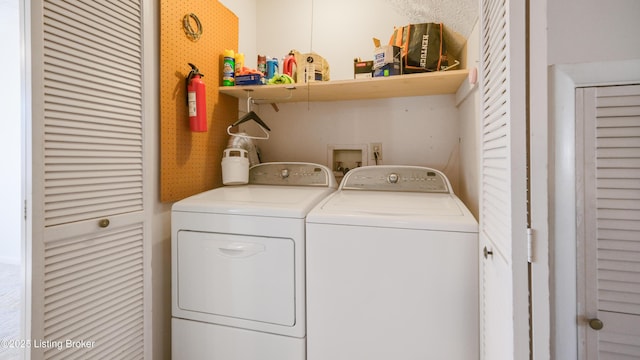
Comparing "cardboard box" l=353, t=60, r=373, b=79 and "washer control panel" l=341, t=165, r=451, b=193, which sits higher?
"cardboard box" l=353, t=60, r=373, b=79

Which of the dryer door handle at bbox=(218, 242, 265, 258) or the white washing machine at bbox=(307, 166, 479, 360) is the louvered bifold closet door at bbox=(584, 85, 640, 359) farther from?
the dryer door handle at bbox=(218, 242, 265, 258)

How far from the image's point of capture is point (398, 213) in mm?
1266

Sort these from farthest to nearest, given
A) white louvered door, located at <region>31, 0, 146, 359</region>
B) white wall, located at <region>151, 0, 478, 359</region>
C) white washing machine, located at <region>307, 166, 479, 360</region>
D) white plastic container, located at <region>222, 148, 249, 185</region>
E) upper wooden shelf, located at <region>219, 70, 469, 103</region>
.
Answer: white wall, located at <region>151, 0, 478, 359</region>
white plastic container, located at <region>222, 148, 249, 185</region>
upper wooden shelf, located at <region>219, 70, 469, 103</region>
white washing machine, located at <region>307, 166, 479, 360</region>
white louvered door, located at <region>31, 0, 146, 359</region>

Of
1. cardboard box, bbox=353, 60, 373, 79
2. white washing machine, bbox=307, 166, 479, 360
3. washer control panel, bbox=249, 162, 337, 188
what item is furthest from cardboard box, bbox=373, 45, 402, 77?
white washing machine, bbox=307, 166, 479, 360

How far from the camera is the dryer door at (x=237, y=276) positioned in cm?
132

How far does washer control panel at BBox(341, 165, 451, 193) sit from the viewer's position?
1862 millimetres

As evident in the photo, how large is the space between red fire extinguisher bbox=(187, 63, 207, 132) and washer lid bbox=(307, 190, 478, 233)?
894 mm

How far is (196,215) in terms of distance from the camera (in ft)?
4.81

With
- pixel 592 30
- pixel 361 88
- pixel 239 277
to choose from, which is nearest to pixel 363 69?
pixel 361 88

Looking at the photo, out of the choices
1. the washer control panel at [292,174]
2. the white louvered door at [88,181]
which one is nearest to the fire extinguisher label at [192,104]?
the white louvered door at [88,181]

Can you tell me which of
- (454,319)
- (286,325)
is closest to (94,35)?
(286,325)

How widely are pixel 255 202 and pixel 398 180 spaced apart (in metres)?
0.96

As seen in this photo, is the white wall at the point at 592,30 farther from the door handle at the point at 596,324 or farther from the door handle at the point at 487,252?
the door handle at the point at 596,324

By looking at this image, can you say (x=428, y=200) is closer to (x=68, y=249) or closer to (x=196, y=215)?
(x=196, y=215)
